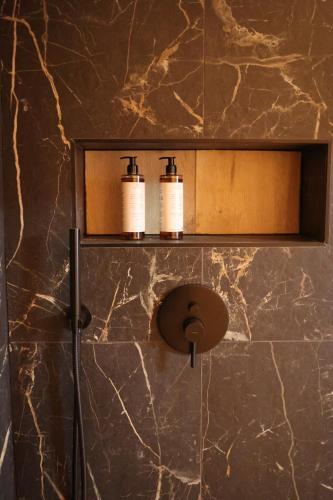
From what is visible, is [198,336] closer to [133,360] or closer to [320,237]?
[133,360]

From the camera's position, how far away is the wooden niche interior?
110 centimetres

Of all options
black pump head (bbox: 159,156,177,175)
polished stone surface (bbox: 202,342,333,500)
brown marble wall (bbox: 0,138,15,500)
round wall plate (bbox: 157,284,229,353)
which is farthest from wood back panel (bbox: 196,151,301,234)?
brown marble wall (bbox: 0,138,15,500)

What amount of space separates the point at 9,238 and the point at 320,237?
0.82 m

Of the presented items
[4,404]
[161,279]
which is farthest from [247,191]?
[4,404]

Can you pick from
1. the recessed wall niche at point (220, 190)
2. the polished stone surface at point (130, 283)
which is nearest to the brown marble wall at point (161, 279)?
the polished stone surface at point (130, 283)

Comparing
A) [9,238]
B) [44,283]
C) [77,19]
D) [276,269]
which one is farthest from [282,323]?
[77,19]

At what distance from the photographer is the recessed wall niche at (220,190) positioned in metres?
1.09

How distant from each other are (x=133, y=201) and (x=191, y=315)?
34cm

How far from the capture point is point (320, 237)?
102 centimetres

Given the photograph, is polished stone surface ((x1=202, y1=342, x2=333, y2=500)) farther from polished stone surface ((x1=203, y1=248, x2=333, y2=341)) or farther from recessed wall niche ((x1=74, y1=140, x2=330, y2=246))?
recessed wall niche ((x1=74, y1=140, x2=330, y2=246))

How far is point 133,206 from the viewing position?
1021 mm

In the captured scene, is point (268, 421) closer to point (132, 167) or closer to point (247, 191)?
point (247, 191)

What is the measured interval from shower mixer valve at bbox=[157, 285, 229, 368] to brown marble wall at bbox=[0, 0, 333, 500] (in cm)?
3

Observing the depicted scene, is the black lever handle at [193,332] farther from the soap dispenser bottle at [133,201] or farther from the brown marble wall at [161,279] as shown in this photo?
the soap dispenser bottle at [133,201]
